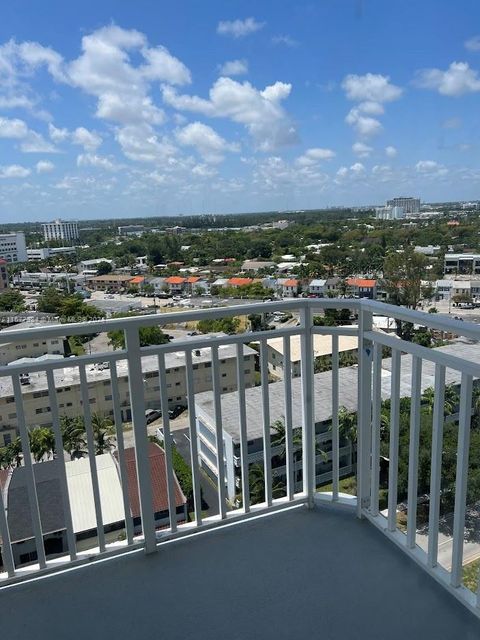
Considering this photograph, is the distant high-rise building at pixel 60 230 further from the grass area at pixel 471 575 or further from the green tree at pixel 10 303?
the grass area at pixel 471 575

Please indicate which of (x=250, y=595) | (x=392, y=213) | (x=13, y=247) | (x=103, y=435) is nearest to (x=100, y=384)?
(x=103, y=435)

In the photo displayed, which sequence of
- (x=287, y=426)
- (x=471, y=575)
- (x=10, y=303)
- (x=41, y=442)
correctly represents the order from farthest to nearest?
1. (x=10, y=303)
2. (x=41, y=442)
3. (x=287, y=426)
4. (x=471, y=575)

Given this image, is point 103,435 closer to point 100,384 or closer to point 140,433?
point 100,384

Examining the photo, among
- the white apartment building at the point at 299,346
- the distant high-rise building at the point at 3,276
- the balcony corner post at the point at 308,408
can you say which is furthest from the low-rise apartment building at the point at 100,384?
the distant high-rise building at the point at 3,276

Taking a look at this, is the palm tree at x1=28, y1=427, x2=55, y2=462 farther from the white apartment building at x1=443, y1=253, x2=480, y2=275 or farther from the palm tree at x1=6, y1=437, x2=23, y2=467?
the white apartment building at x1=443, y1=253, x2=480, y2=275

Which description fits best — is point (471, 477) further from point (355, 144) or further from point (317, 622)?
point (355, 144)

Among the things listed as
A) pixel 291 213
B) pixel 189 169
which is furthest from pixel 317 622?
pixel 291 213
